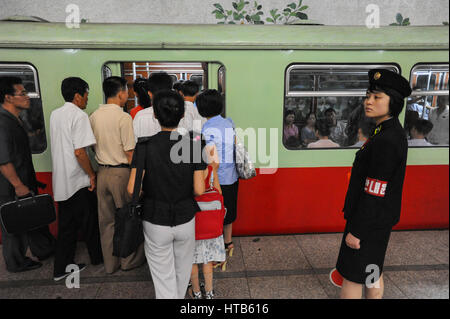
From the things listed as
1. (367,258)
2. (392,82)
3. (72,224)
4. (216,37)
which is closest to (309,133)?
(216,37)

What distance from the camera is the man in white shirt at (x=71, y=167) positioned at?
2.70 m

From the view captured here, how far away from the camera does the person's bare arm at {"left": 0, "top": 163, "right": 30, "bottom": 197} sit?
8.86ft

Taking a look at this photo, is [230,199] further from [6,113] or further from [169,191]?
[6,113]

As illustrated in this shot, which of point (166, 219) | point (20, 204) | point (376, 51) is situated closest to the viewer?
point (166, 219)

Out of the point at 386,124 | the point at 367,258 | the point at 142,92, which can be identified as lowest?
the point at 367,258

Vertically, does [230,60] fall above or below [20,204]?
above

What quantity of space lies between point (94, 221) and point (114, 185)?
601mm

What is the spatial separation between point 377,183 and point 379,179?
29mm

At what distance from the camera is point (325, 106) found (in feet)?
11.2

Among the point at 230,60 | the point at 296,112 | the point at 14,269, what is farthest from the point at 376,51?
the point at 14,269

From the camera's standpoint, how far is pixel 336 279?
295 centimetres

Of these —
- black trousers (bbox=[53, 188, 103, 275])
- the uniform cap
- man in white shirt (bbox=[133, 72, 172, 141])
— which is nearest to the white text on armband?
the uniform cap

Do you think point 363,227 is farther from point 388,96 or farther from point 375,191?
point 388,96

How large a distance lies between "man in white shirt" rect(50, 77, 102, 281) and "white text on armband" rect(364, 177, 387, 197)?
7.76 ft
